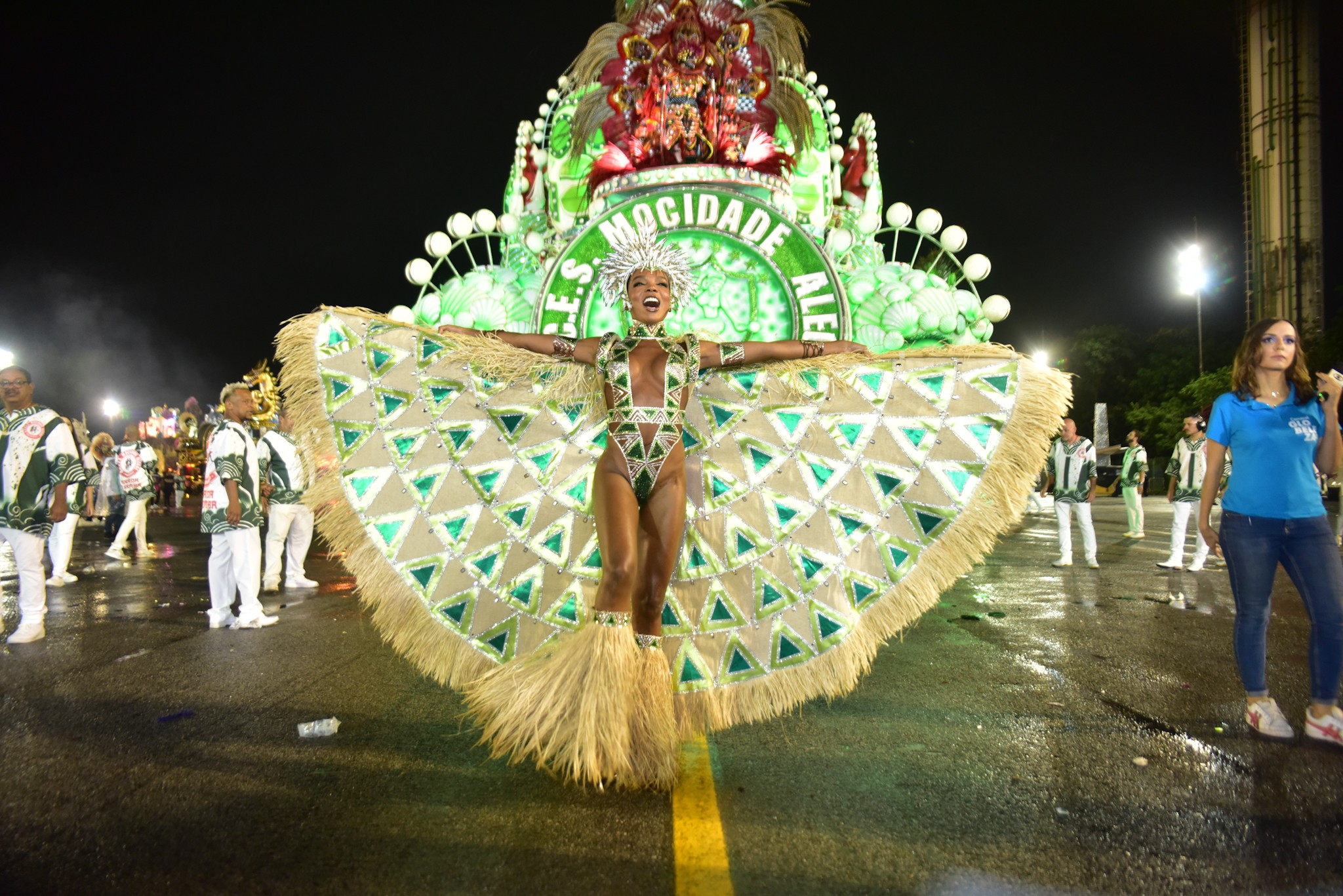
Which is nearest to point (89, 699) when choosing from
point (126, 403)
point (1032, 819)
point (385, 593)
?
point (385, 593)

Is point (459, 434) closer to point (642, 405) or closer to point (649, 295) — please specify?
point (642, 405)

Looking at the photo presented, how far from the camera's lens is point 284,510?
26.8 ft

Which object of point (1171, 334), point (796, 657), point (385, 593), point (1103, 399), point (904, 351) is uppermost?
point (1171, 334)

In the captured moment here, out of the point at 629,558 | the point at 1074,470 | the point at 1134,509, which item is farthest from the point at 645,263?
the point at 1134,509

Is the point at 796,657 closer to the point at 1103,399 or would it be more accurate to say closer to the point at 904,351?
the point at 904,351

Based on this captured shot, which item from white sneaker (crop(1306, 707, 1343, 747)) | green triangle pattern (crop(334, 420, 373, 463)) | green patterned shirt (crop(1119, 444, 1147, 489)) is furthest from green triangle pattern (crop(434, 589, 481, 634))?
green patterned shirt (crop(1119, 444, 1147, 489))

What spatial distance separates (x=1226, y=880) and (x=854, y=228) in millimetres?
12235

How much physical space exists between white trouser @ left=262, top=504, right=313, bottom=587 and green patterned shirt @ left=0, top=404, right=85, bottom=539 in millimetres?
2400

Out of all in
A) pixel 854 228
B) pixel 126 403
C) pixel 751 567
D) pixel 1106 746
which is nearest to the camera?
pixel 1106 746

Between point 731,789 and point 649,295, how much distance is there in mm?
2187

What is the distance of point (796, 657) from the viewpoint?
3510mm

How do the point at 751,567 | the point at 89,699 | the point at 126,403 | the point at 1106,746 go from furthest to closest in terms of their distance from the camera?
the point at 126,403 < the point at 89,699 < the point at 751,567 < the point at 1106,746

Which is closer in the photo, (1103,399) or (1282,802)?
(1282,802)

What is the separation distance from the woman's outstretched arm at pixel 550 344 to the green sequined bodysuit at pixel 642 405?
89 millimetres
